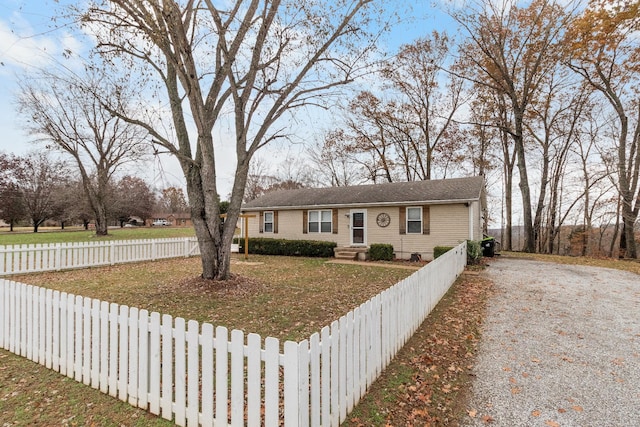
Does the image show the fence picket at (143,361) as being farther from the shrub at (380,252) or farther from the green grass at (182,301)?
the shrub at (380,252)

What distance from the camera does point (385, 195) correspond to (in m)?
15.6

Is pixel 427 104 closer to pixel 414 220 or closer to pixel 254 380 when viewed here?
pixel 414 220

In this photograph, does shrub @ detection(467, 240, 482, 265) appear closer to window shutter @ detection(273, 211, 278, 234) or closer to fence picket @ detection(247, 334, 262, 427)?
window shutter @ detection(273, 211, 278, 234)

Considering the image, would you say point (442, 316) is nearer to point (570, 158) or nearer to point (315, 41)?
point (315, 41)

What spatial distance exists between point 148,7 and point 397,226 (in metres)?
11.9

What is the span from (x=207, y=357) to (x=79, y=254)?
11.1m

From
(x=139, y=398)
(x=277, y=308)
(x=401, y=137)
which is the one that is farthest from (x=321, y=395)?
(x=401, y=137)

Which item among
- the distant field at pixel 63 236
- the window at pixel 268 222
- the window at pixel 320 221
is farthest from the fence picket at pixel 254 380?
the distant field at pixel 63 236

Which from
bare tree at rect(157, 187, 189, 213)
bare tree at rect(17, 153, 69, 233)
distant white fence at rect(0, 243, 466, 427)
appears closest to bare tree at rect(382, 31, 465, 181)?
distant white fence at rect(0, 243, 466, 427)

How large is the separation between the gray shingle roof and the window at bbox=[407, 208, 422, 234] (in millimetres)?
535

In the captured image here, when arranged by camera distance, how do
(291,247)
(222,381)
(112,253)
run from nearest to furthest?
(222,381) → (112,253) → (291,247)

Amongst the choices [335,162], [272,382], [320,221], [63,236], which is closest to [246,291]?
[272,382]

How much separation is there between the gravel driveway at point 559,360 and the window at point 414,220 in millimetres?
6316

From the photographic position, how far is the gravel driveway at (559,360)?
9.95 ft
